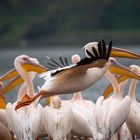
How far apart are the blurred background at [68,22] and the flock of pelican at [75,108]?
38414 mm

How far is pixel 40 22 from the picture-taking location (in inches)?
2293

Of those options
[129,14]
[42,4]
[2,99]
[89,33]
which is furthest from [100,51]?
[42,4]

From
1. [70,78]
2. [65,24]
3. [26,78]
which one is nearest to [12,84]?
[26,78]

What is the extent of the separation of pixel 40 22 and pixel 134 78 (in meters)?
46.9

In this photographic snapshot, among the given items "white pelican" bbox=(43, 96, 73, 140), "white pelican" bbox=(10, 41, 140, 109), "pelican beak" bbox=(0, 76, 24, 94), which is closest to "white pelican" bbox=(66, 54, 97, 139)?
"white pelican" bbox=(43, 96, 73, 140)

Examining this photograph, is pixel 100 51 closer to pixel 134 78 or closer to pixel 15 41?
pixel 134 78

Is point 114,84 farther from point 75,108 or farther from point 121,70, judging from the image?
point 75,108

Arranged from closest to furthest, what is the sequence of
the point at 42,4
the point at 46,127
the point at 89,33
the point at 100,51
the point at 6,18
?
1. the point at 100,51
2. the point at 46,127
3. the point at 89,33
4. the point at 6,18
5. the point at 42,4

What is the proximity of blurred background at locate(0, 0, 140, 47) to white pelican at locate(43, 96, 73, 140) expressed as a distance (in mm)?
39241

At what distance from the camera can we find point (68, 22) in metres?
58.6

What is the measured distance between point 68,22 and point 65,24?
0.44 meters

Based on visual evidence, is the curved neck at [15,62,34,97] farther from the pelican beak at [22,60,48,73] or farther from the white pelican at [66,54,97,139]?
the white pelican at [66,54,97,139]

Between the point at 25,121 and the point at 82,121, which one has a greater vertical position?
the point at 25,121

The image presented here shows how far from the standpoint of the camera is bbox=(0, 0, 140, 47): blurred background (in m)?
55.3
